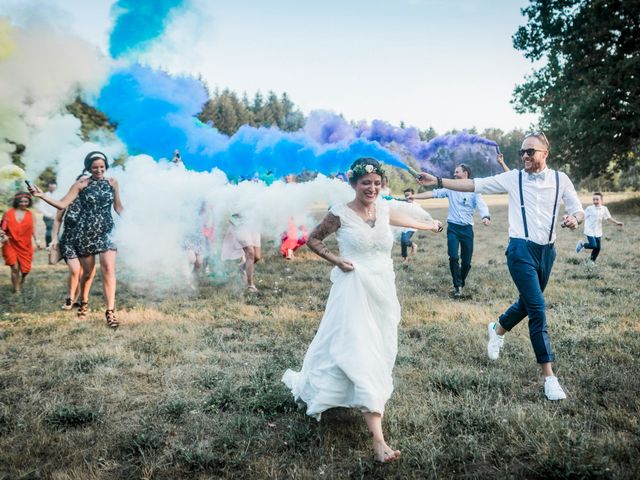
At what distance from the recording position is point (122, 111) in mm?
8070

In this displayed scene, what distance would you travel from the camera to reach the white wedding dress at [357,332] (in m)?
3.56

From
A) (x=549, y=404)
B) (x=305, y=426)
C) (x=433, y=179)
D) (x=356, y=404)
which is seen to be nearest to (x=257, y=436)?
(x=305, y=426)

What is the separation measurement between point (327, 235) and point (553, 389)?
2.51 m

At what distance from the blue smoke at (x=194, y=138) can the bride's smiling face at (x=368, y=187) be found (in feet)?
12.6

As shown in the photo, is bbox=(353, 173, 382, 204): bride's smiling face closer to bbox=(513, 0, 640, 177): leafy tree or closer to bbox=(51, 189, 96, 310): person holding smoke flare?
bbox=(51, 189, 96, 310): person holding smoke flare

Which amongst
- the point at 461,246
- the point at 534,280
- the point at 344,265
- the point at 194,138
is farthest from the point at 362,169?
the point at 194,138

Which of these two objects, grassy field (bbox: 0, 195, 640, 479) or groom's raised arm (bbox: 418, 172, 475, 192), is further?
groom's raised arm (bbox: 418, 172, 475, 192)

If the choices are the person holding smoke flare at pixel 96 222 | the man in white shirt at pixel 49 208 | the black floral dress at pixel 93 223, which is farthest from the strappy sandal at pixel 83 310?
the man in white shirt at pixel 49 208

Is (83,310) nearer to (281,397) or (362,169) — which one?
(281,397)

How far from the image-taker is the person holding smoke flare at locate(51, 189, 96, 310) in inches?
280

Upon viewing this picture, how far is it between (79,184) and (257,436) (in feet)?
16.4

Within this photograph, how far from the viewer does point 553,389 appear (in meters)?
4.18

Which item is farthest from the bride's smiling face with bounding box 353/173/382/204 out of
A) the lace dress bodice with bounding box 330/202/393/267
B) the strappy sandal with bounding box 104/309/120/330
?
the strappy sandal with bounding box 104/309/120/330

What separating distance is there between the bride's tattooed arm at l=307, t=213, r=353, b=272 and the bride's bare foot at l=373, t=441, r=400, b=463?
1.34 metres
